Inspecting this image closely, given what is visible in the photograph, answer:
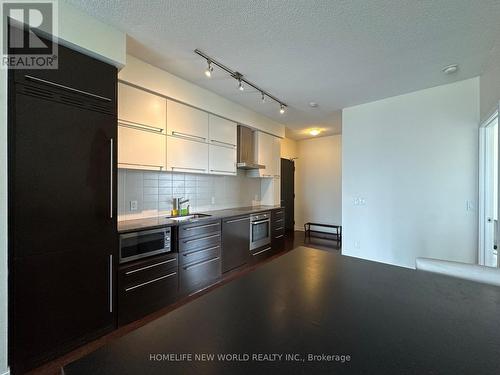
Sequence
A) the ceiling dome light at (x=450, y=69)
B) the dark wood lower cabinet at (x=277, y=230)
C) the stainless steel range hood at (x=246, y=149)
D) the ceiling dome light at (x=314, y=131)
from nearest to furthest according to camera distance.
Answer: the ceiling dome light at (x=450, y=69) → the stainless steel range hood at (x=246, y=149) → the dark wood lower cabinet at (x=277, y=230) → the ceiling dome light at (x=314, y=131)

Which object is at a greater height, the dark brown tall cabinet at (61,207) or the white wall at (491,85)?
the white wall at (491,85)

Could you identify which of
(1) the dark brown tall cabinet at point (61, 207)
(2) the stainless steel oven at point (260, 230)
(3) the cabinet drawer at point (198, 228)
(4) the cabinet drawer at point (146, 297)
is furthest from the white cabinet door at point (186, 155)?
(4) the cabinet drawer at point (146, 297)

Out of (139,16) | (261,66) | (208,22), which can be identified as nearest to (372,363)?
(208,22)

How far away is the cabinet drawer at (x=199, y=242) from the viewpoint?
256cm

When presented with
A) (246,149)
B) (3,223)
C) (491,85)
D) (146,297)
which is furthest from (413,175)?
(3,223)

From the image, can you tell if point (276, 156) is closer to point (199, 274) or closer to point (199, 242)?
point (199, 242)

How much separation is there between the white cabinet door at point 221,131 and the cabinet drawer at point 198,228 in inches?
48.3

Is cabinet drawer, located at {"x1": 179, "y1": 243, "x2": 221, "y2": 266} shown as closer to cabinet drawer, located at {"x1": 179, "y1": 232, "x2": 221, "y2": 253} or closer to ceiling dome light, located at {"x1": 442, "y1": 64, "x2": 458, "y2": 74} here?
cabinet drawer, located at {"x1": 179, "y1": 232, "x2": 221, "y2": 253}

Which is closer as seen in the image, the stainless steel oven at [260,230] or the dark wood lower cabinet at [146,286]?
the dark wood lower cabinet at [146,286]

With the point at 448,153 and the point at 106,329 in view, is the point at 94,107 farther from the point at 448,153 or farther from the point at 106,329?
the point at 448,153

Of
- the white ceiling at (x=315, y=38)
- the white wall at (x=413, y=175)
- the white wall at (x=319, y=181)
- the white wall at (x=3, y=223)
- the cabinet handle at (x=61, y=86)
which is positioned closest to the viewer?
the white wall at (x=3, y=223)

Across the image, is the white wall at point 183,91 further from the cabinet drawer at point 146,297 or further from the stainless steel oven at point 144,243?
the cabinet drawer at point 146,297

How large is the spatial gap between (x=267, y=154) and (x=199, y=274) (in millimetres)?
2601

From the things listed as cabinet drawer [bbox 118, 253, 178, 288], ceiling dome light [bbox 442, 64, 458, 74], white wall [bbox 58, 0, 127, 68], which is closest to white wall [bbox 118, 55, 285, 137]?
white wall [bbox 58, 0, 127, 68]
